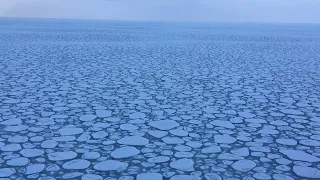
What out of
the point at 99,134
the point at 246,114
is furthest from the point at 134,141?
the point at 246,114

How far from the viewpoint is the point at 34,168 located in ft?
8.13

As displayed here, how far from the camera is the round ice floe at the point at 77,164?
251 cm

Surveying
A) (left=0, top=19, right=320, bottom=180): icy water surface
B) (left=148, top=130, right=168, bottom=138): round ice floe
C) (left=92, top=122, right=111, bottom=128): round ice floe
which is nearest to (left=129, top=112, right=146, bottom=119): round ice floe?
(left=0, top=19, right=320, bottom=180): icy water surface

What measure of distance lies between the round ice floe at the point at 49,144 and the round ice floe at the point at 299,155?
1927 mm

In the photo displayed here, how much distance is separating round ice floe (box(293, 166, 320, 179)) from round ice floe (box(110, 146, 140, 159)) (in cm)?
123

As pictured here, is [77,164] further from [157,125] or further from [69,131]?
[157,125]

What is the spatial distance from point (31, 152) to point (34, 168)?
1.04 feet

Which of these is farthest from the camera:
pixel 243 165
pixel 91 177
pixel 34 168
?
pixel 243 165

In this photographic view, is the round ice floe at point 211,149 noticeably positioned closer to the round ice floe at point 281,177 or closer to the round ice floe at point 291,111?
the round ice floe at point 281,177

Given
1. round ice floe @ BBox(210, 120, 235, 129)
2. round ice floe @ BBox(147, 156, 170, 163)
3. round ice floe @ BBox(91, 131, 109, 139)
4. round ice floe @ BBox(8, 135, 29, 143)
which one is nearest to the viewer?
round ice floe @ BBox(147, 156, 170, 163)

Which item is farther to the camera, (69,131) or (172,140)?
(69,131)

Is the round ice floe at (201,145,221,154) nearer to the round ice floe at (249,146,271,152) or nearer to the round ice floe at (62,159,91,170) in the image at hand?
the round ice floe at (249,146,271,152)

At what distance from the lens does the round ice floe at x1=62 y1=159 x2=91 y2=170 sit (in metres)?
Result: 2.51

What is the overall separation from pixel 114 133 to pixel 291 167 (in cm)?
158
